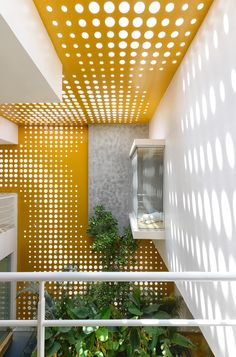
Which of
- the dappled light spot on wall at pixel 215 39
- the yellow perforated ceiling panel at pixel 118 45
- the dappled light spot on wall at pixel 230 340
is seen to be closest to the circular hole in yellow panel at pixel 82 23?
the yellow perforated ceiling panel at pixel 118 45

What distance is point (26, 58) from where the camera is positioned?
2709mm

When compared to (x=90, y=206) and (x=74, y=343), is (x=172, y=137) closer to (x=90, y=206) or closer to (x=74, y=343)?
(x=74, y=343)

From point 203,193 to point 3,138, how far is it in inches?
229

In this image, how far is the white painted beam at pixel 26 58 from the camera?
2.23 metres

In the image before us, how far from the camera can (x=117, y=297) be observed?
7.85m

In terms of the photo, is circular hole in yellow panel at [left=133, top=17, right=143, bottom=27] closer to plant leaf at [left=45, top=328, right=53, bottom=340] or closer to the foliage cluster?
the foliage cluster

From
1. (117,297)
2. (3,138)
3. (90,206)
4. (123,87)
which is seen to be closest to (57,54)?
(123,87)

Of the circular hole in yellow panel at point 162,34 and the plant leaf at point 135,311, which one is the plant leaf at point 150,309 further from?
the circular hole in yellow panel at point 162,34

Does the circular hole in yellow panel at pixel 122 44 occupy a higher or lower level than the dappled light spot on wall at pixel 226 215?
higher

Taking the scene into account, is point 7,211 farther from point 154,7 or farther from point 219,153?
point 219,153

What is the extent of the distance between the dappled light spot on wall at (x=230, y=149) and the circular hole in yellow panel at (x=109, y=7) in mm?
1646

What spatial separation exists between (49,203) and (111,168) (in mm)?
1983

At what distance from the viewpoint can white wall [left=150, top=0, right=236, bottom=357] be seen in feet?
7.41

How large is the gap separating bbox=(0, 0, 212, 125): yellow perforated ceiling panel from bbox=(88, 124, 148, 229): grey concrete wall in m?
2.13
